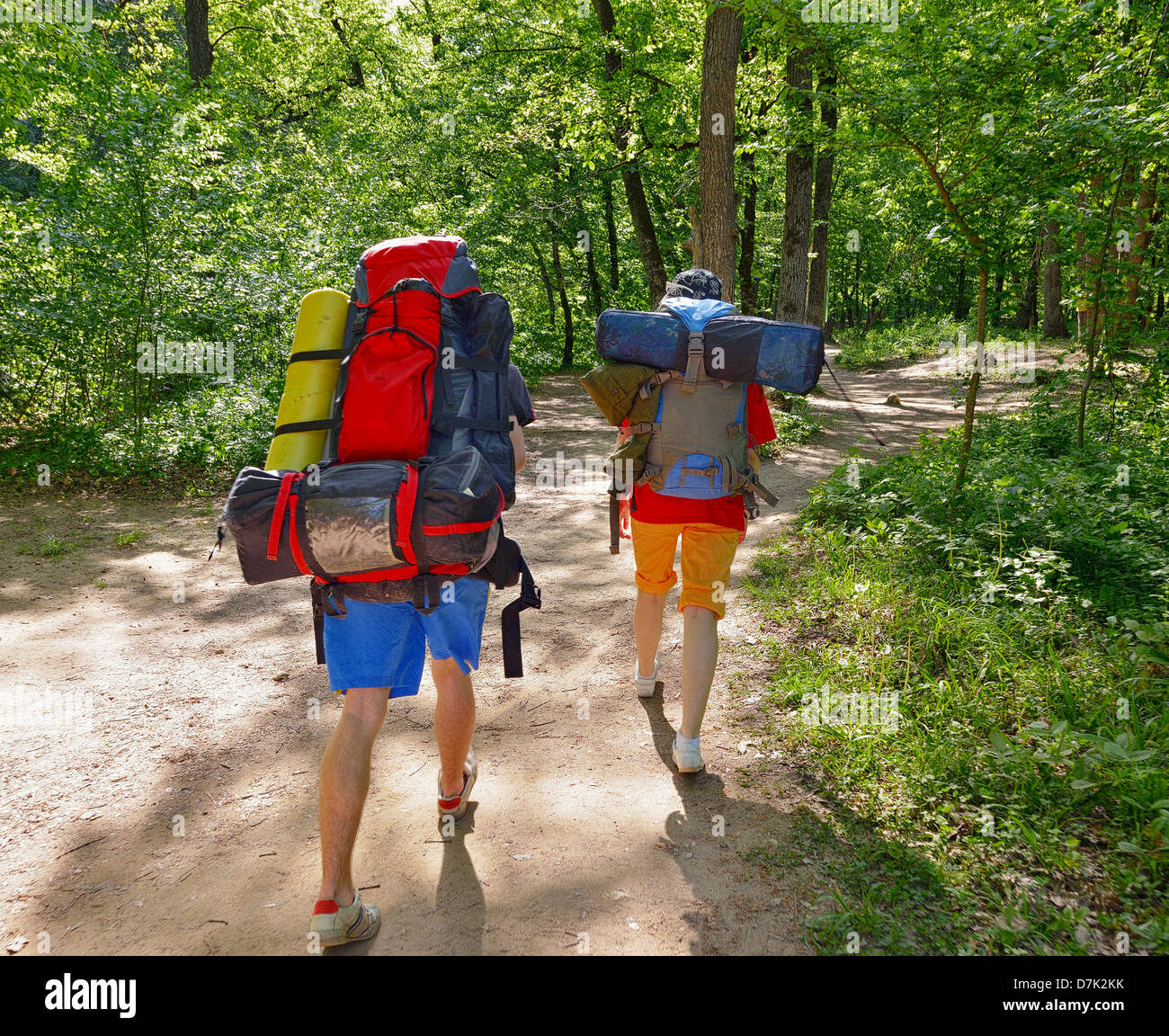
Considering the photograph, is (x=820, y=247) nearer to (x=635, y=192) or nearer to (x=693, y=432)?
(x=635, y=192)

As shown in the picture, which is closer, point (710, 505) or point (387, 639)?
point (387, 639)

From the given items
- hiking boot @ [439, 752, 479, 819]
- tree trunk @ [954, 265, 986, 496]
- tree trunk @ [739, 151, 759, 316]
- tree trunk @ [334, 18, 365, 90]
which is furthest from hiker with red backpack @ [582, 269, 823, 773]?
tree trunk @ [334, 18, 365, 90]

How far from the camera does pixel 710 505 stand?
3.22m

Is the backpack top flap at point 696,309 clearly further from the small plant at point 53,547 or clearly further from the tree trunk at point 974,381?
the small plant at point 53,547

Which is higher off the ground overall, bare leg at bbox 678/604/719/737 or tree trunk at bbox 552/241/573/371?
tree trunk at bbox 552/241/573/371

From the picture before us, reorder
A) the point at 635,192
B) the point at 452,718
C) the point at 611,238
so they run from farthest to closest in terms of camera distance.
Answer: the point at 611,238, the point at 635,192, the point at 452,718

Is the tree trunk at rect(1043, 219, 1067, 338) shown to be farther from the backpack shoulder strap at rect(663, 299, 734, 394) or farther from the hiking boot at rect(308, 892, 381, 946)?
the hiking boot at rect(308, 892, 381, 946)

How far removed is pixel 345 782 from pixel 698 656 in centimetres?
155

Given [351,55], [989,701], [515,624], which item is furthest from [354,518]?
[351,55]

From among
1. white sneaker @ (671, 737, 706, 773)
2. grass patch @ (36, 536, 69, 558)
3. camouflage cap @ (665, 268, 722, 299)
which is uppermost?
camouflage cap @ (665, 268, 722, 299)

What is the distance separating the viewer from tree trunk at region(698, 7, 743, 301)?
25.0 feet

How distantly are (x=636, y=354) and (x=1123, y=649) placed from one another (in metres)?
2.82

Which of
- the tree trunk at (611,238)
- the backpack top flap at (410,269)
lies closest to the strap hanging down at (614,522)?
the backpack top flap at (410,269)

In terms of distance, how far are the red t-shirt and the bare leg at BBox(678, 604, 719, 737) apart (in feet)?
1.30
